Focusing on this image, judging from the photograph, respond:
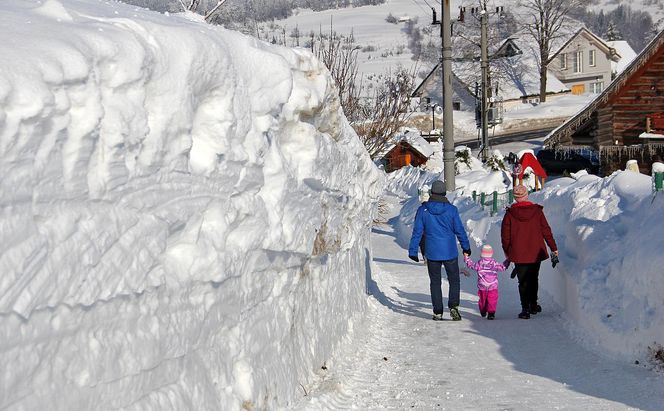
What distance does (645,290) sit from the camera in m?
7.25

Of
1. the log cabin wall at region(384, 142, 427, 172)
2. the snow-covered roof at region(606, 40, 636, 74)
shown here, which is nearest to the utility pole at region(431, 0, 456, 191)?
the log cabin wall at region(384, 142, 427, 172)

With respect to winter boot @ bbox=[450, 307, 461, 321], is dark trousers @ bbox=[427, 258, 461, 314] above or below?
above

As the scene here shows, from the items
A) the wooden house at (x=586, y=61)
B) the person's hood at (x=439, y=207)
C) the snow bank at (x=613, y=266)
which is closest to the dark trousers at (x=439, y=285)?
the person's hood at (x=439, y=207)

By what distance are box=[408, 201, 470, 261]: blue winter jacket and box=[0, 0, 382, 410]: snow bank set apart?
4.54 meters

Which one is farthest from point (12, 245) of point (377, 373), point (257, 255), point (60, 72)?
point (377, 373)

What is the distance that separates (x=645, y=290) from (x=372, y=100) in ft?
92.5

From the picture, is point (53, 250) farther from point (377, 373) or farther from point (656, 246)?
point (656, 246)

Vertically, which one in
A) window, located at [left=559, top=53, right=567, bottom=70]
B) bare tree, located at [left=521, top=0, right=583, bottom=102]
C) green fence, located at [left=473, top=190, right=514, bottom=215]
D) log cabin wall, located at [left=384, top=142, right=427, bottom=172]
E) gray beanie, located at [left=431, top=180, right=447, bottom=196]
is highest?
bare tree, located at [left=521, top=0, right=583, bottom=102]

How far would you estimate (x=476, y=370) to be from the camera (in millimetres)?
7234

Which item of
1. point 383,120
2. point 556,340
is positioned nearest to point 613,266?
point 556,340

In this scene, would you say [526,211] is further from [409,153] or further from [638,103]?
[409,153]

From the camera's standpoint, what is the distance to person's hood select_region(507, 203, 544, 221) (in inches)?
393

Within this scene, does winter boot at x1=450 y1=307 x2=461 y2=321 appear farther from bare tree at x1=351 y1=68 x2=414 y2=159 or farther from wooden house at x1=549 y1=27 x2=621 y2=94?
wooden house at x1=549 y1=27 x2=621 y2=94

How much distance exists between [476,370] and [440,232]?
3182mm
